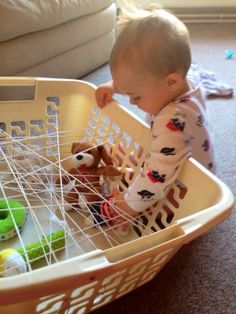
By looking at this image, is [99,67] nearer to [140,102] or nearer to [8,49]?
[8,49]

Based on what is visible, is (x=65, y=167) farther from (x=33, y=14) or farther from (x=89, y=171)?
(x=33, y=14)

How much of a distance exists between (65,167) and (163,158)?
35 centimetres

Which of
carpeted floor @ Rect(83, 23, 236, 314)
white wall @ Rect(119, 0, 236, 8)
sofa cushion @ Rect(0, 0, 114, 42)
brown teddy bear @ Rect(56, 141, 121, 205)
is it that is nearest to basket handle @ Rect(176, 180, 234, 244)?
carpeted floor @ Rect(83, 23, 236, 314)

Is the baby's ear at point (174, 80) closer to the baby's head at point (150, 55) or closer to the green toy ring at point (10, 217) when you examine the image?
the baby's head at point (150, 55)

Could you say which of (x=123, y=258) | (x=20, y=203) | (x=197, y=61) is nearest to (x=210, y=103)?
(x=197, y=61)

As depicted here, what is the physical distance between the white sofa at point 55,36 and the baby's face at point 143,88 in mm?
544

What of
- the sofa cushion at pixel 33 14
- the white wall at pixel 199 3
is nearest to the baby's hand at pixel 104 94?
the sofa cushion at pixel 33 14

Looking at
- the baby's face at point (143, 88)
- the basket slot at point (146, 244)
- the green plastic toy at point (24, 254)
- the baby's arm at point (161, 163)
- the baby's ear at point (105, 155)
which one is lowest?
the green plastic toy at point (24, 254)

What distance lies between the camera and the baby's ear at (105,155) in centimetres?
93

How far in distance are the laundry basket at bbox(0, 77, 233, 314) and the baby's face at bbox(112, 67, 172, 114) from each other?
71mm

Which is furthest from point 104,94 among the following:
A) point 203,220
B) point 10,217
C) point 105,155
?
point 203,220

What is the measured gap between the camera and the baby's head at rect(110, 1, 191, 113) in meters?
0.71

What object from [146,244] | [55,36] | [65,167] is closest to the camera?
[146,244]

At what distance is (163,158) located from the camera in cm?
74
